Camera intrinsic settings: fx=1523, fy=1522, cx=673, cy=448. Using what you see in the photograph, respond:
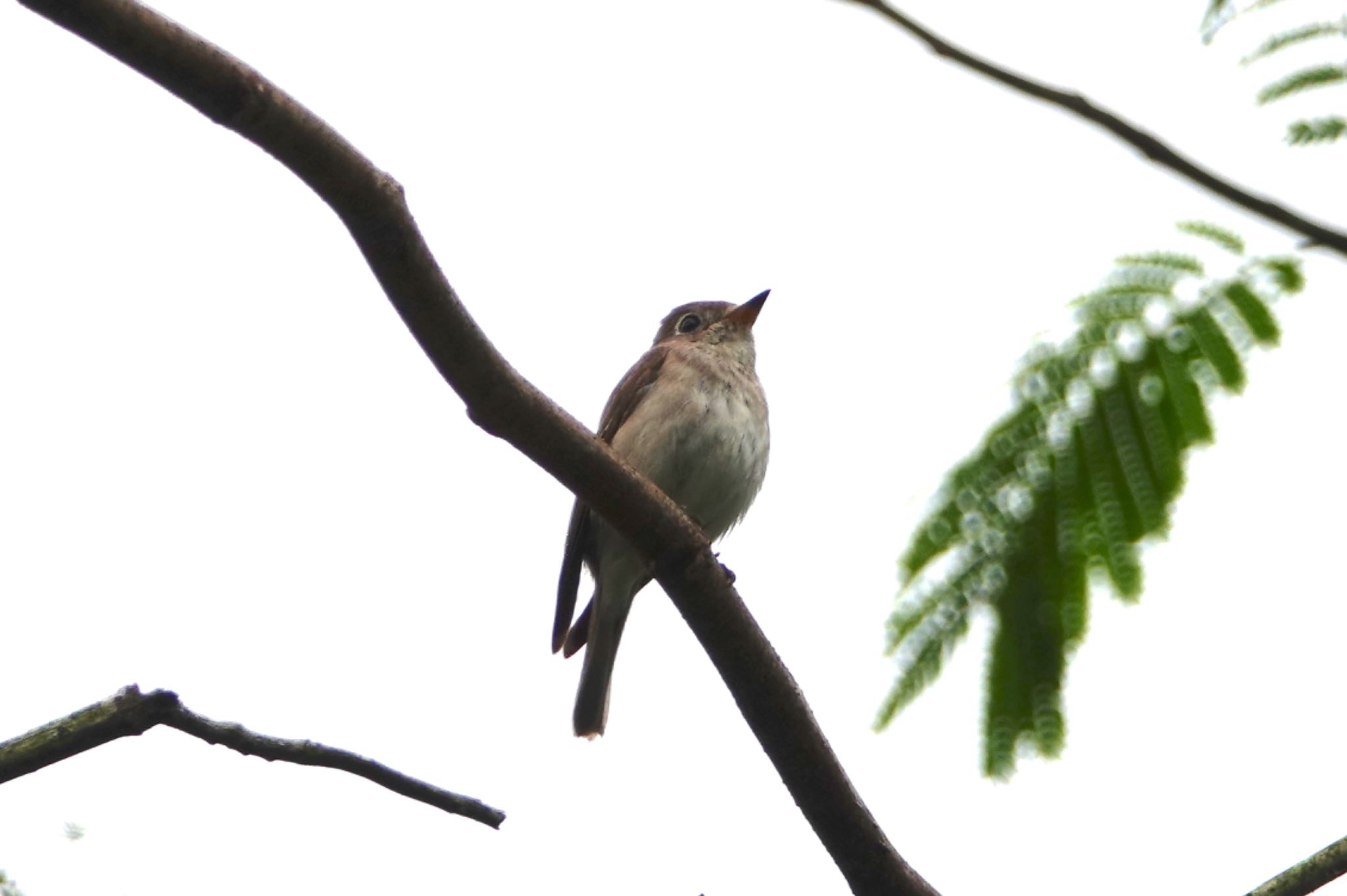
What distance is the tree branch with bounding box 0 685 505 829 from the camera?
108 inches

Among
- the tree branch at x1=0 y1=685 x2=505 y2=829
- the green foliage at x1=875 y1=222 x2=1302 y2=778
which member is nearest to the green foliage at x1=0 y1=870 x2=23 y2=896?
the tree branch at x1=0 y1=685 x2=505 y2=829

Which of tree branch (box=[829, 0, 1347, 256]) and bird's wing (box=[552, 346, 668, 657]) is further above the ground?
bird's wing (box=[552, 346, 668, 657])

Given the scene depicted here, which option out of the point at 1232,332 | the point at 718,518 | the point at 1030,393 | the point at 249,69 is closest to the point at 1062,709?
the point at 1030,393

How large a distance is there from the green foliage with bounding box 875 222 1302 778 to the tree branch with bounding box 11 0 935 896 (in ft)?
3.55

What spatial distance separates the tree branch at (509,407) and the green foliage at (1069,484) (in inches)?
42.6

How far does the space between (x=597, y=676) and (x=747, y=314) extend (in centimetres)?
235

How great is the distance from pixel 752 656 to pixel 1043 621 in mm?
1481

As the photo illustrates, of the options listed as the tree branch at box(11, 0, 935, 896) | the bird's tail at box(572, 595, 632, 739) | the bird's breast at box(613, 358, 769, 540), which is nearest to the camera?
the tree branch at box(11, 0, 935, 896)

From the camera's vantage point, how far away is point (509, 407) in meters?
3.72

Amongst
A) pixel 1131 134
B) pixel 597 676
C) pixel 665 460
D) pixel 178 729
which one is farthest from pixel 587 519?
pixel 1131 134

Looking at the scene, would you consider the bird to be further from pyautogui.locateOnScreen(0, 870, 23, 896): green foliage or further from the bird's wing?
pyautogui.locateOnScreen(0, 870, 23, 896): green foliage

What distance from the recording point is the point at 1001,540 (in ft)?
10.0

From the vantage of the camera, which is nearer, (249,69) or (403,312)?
(249,69)

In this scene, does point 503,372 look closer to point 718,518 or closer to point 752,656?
point 752,656
